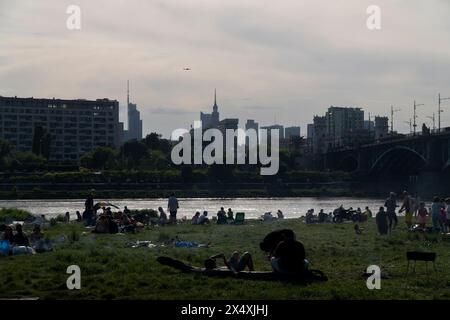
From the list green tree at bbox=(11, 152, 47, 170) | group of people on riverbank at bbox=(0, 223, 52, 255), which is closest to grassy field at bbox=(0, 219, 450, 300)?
group of people on riverbank at bbox=(0, 223, 52, 255)

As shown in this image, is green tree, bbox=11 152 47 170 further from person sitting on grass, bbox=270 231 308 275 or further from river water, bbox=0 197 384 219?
person sitting on grass, bbox=270 231 308 275

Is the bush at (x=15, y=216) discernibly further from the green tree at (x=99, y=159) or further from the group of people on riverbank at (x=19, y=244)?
the green tree at (x=99, y=159)

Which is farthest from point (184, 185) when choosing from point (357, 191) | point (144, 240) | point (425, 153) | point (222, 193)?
point (144, 240)

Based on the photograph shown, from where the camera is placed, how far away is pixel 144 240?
23.5m

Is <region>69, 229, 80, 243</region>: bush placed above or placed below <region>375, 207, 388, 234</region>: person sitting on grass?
below

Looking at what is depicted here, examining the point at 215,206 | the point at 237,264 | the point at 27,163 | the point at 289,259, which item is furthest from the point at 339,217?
the point at 27,163

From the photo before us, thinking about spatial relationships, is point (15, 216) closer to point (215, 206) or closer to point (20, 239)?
point (20, 239)

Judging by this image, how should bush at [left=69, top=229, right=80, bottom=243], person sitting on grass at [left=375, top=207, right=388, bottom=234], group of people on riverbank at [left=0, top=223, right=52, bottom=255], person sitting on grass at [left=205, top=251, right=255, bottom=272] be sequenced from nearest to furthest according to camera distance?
1. person sitting on grass at [left=205, top=251, right=255, bottom=272]
2. group of people on riverbank at [left=0, top=223, right=52, bottom=255]
3. bush at [left=69, top=229, right=80, bottom=243]
4. person sitting on grass at [left=375, top=207, right=388, bottom=234]

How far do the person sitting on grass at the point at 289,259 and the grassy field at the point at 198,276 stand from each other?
0.68 m

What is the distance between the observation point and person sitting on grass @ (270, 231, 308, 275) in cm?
1515

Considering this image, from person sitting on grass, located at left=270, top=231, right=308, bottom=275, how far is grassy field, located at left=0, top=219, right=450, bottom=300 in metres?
0.68
